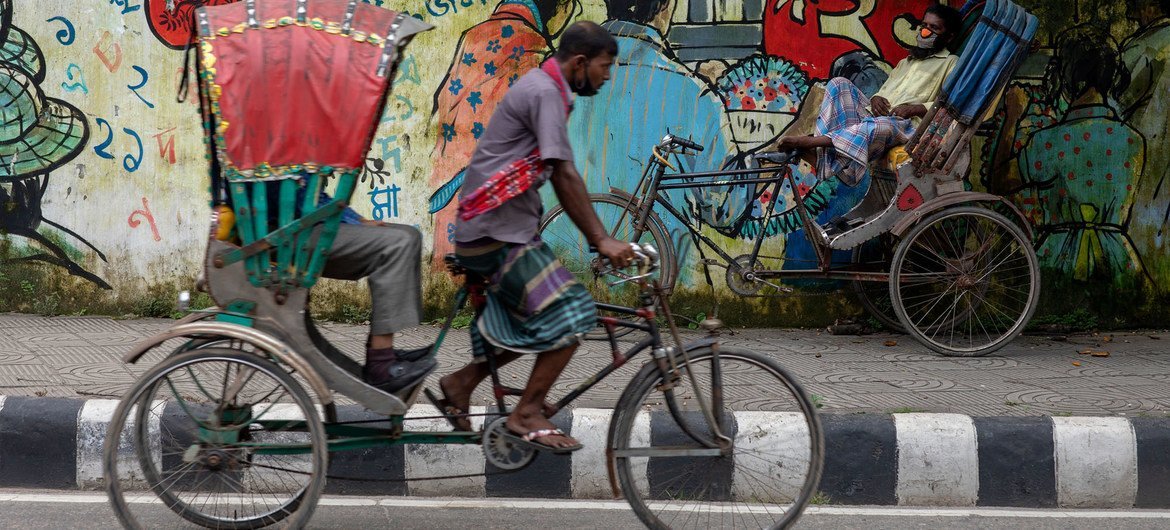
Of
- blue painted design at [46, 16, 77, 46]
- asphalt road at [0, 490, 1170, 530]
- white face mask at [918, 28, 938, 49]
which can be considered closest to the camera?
asphalt road at [0, 490, 1170, 530]

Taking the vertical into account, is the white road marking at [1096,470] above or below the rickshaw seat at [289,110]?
below

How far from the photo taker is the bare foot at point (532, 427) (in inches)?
135

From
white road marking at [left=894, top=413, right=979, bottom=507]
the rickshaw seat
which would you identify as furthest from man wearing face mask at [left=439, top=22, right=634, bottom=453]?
white road marking at [left=894, top=413, right=979, bottom=507]

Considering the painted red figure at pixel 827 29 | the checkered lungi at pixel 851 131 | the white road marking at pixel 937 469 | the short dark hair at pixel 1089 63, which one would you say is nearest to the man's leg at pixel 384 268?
the white road marking at pixel 937 469

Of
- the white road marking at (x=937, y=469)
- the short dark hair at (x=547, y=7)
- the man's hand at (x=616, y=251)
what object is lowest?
the white road marking at (x=937, y=469)

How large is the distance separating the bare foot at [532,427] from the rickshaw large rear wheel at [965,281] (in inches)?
117

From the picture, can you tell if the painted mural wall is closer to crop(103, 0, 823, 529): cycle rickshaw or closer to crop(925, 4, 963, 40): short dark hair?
crop(925, 4, 963, 40): short dark hair

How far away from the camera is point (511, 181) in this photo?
3.36m

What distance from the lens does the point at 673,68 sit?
6383 millimetres

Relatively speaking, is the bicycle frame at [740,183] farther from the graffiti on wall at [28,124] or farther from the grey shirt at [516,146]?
the graffiti on wall at [28,124]

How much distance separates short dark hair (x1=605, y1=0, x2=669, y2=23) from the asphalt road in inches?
129

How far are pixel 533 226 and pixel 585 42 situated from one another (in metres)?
0.60

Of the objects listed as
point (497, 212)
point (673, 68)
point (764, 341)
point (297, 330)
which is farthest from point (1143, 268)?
point (297, 330)

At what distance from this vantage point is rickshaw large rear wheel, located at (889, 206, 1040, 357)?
584cm
